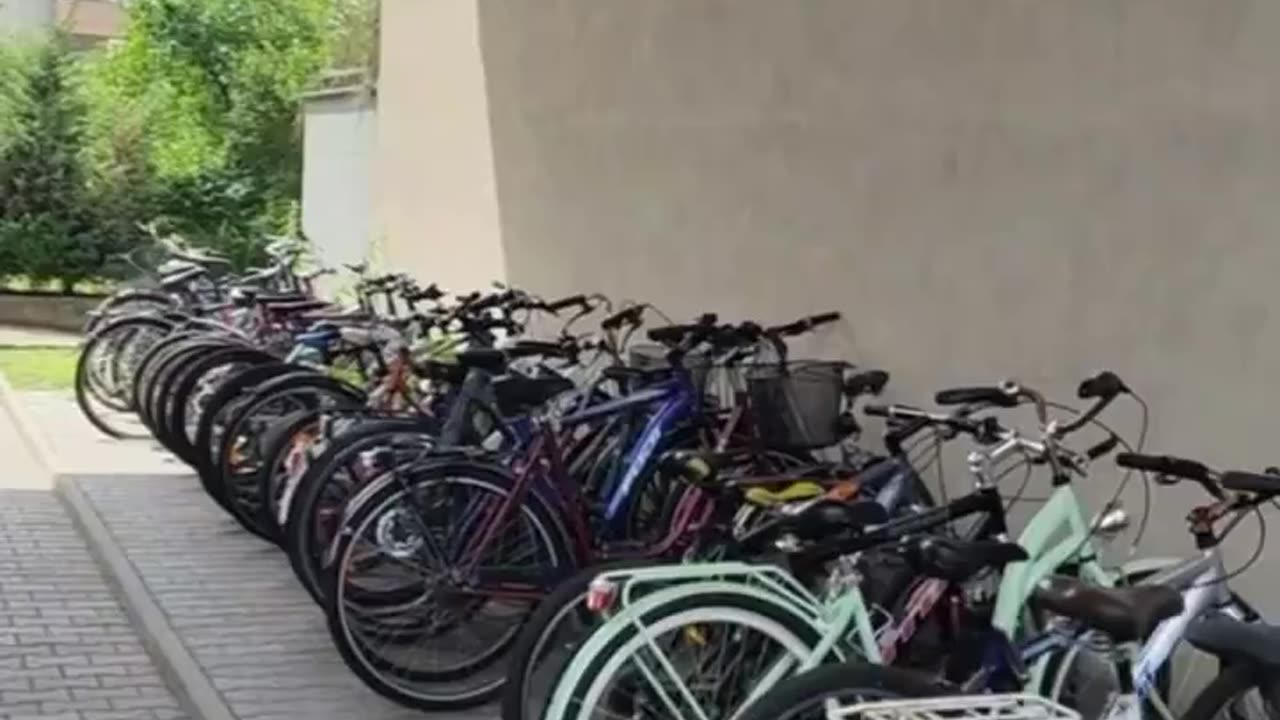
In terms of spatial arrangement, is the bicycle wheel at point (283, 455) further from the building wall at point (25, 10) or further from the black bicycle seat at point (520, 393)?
the building wall at point (25, 10)

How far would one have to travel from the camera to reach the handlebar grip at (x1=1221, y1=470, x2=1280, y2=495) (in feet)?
11.3

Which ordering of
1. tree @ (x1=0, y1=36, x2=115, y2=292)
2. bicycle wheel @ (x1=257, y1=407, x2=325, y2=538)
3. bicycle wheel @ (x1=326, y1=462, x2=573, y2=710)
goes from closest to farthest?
bicycle wheel @ (x1=326, y1=462, x2=573, y2=710), bicycle wheel @ (x1=257, y1=407, x2=325, y2=538), tree @ (x1=0, y1=36, x2=115, y2=292)

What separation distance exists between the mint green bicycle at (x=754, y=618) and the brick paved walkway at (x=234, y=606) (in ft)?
5.34

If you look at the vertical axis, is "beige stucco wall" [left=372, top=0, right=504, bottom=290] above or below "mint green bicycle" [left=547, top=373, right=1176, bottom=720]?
above

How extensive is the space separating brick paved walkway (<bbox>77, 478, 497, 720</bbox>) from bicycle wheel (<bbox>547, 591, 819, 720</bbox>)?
1.60m

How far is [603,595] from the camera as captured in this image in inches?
138

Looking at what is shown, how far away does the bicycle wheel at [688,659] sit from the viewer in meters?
3.39

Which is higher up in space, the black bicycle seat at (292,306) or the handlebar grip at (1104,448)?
the handlebar grip at (1104,448)

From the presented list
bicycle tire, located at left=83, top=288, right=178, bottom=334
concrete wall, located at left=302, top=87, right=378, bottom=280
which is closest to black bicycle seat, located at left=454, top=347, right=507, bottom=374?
bicycle tire, located at left=83, top=288, right=178, bottom=334

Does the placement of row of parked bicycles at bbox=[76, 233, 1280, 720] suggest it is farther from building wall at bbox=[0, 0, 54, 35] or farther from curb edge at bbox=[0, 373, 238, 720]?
building wall at bbox=[0, 0, 54, 35]

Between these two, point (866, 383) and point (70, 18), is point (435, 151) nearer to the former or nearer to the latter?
point (866, 383)

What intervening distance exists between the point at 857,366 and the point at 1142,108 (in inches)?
60.2

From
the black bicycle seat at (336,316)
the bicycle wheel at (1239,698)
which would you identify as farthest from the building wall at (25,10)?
the bicycle wheel at (1239,698)

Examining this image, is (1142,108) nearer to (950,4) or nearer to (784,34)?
(950,4)
